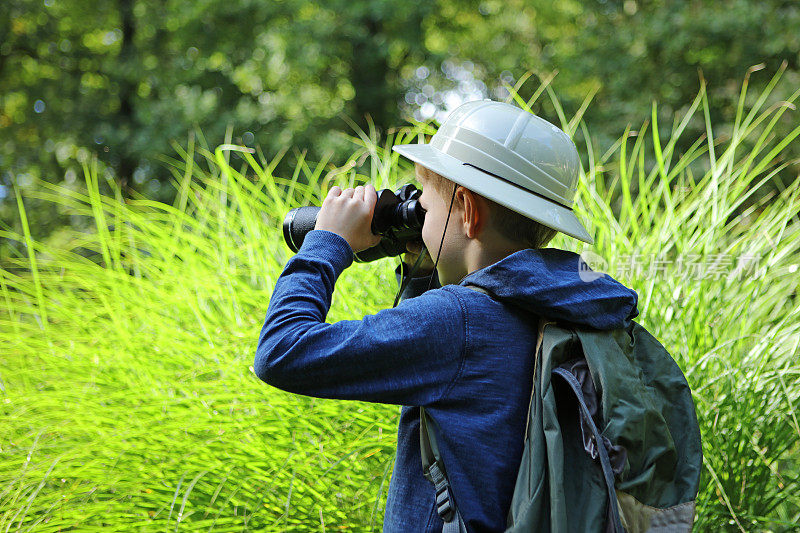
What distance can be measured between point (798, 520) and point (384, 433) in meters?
1.30

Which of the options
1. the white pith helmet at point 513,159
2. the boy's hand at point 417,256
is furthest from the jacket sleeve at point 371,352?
the boy's hand at point 417,256

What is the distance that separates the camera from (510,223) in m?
1.30

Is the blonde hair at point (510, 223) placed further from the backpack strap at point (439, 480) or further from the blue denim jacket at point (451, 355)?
the backpack strap at point (439, 480)

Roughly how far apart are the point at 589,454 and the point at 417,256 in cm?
57

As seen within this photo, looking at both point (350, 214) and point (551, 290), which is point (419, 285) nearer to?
point (350, 214)

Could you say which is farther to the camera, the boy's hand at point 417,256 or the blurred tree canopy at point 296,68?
the blurred tree canopy at point 296,68

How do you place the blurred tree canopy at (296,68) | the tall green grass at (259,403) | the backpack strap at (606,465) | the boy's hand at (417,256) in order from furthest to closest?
the blurred tree canopy at (296,68) < the tall green grass at (259,403) < the boy's hand at (417,256) < the backpack strap at (606,465)

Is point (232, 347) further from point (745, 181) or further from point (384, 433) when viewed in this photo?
point (745, 181)

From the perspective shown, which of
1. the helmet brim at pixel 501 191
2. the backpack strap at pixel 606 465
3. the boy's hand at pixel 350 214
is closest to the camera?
the backpack strap at pixel 606 465

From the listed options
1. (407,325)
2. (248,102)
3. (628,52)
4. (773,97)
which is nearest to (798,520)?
(407,325)

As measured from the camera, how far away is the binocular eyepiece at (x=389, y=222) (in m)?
1.37

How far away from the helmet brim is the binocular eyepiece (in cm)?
12

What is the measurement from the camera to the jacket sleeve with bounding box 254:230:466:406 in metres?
1.10

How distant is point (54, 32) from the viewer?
9750 mm
